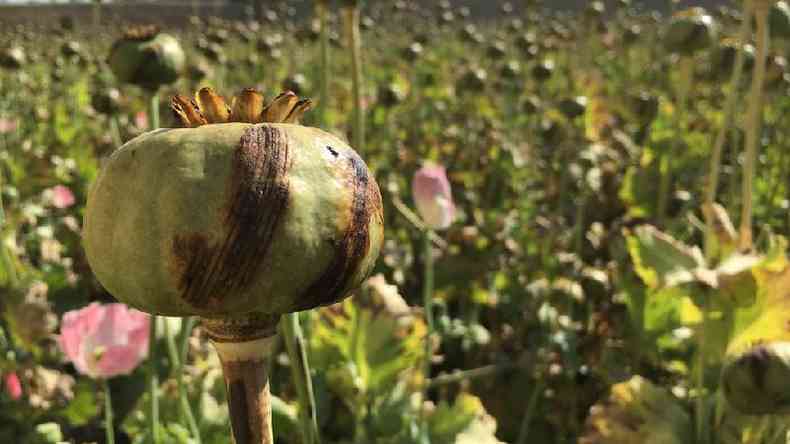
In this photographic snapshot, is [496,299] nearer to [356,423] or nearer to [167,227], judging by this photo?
[356,423]

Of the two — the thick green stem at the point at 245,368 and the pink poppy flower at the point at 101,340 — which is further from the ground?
the thick green stem at the point at 245,368

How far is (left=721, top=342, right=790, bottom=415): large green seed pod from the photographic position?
755mm

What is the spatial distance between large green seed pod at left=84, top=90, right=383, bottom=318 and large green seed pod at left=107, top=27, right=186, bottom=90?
0.75 metres

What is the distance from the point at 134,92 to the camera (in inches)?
191

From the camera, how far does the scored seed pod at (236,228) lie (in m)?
0.39

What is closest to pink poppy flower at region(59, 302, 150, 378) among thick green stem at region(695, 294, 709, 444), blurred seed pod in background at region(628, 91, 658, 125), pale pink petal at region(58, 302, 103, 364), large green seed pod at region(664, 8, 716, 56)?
pale pink petal at region(58, 302, 103, 364)

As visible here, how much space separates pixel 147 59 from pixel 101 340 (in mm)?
378

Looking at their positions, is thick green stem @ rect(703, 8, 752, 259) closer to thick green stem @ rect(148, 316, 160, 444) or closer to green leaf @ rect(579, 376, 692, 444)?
green leaf @ rect(579, 376, 692, 444)

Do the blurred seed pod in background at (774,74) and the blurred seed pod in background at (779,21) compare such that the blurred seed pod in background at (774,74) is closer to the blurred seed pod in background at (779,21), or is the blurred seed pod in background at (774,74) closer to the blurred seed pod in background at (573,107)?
the blurred seed pod in background at (573,107)

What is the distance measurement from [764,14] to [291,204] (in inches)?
33.1

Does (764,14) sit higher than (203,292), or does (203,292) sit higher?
(764,14)

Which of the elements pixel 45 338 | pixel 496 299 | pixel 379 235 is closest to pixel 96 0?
pixel 45 338

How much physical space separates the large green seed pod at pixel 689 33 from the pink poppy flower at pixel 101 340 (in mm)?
1061

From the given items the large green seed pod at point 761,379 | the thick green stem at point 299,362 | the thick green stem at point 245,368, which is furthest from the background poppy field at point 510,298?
the thick green stem at point 299,362
